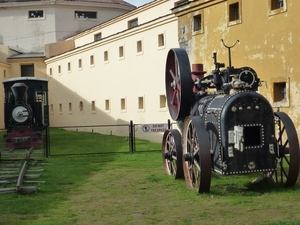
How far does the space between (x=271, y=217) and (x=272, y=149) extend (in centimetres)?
186

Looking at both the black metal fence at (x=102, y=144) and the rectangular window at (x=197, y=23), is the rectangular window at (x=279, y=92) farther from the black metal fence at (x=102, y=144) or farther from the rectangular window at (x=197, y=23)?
the rectangular window at (x=197, y=23)

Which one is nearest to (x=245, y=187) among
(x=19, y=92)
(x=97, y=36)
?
(x=19, y=92)

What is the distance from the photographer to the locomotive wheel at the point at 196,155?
8.55 metres

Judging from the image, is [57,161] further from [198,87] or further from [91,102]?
[91,102]

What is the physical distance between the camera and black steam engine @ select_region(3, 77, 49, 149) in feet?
72.2

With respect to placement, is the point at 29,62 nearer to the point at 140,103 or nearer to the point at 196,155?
the point at 140,103

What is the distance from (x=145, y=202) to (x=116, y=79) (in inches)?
802

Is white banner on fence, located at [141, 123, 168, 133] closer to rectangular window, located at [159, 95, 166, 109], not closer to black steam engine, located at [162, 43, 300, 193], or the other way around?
rectangular window, located at [159, 95, 166, 109]

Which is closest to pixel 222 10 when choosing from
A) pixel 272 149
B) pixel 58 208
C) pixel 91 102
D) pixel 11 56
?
pixel 272 149

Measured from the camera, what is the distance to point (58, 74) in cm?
3734

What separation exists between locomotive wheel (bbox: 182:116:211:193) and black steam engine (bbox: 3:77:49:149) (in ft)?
40.1

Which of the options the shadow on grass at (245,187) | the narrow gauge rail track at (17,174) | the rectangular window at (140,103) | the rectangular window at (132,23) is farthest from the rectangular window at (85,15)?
the shadow on grass at (245,187)

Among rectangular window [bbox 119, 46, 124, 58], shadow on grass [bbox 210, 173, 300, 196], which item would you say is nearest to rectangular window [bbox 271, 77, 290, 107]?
shadow on grass [bbox 210, 173, 300, 196]

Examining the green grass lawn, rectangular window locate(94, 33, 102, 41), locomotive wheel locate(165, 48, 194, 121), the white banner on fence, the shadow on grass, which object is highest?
rectangular window locate(94, 33, 102, 41)
